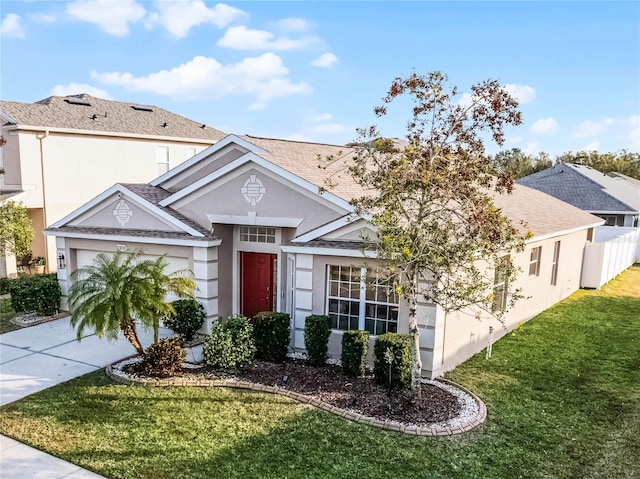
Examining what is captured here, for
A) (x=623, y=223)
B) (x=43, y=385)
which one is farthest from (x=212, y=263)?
(x=623, y=223)

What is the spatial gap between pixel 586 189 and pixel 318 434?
30.2 m

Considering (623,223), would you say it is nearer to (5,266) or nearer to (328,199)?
(328,199)

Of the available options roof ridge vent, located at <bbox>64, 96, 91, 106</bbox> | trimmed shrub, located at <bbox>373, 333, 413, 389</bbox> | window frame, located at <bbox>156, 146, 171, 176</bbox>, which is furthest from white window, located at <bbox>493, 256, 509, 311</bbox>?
roof ridge vent, located at <bbox>64, 96, 91, 106</bbox>

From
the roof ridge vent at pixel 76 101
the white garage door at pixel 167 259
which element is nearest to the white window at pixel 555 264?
the white garage door at pixel 167 259

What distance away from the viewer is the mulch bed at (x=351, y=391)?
27.5 feet

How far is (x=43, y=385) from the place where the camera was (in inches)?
370

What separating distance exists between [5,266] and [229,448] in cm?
1697

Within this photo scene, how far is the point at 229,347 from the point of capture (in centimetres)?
1014

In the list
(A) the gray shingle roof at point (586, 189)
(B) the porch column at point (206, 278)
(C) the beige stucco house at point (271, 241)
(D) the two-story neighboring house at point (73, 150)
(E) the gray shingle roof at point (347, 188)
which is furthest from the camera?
(A) the gray shingle roof at point (586, 189)

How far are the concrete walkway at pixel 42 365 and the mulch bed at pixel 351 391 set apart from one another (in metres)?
1.34

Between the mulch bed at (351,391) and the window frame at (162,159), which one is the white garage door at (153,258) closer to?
the mulch bed at (351,391)

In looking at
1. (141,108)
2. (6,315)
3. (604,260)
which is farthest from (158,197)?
(604,260)

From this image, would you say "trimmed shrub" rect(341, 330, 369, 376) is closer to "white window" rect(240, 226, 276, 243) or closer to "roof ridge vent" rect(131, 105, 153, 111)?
"white window" rect(240, 226, 276, 243)

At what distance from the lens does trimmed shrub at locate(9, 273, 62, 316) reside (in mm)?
13711
